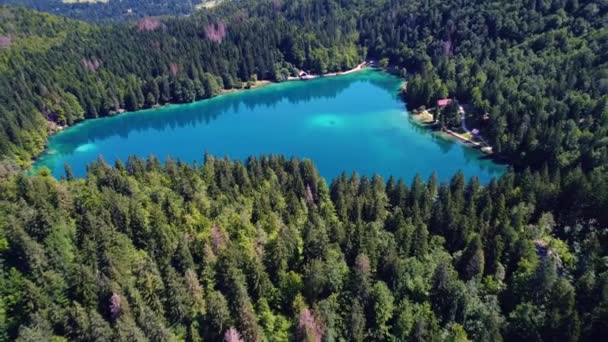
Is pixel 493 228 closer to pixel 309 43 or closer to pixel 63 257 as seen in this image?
pixel 63 257

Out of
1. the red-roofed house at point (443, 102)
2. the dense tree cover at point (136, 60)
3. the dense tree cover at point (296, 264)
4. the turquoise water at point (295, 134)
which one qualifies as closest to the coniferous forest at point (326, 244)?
the dense tree cover at point (296, 264)

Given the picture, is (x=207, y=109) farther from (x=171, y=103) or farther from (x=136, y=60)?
(x=136, y=60)

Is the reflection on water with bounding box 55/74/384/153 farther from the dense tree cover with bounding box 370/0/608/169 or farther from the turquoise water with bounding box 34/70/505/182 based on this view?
the dense tree cover with bounding box 370/0/608/169

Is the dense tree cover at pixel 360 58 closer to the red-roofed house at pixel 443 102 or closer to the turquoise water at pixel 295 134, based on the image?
the red-roofed house at pixel 443 102

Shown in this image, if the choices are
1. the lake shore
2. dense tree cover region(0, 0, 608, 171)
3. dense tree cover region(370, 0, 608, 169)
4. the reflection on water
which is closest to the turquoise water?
the reflection on water

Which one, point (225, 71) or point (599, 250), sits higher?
point (225, 71)

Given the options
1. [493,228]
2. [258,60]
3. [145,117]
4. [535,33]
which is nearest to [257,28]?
[258,60]
